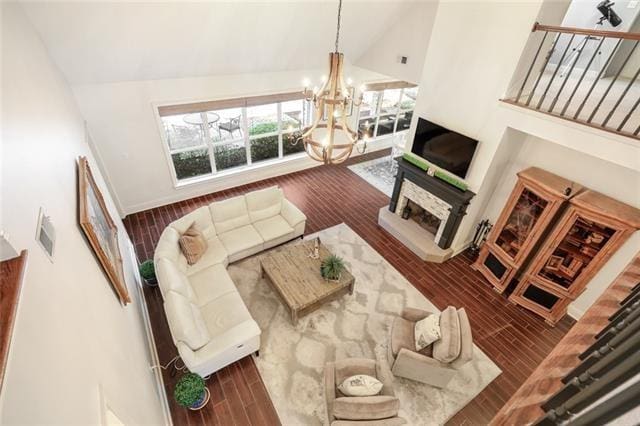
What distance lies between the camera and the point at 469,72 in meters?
4.21

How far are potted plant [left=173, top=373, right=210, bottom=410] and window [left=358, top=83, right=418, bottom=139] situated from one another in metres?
6.61

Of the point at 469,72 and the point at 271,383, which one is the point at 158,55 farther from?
the point at 271,383

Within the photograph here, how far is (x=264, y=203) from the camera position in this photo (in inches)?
213

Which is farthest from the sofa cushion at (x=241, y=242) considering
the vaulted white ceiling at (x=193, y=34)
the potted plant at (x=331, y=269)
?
the vaulted white ceiling at (x=193, y=34)

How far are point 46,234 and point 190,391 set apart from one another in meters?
2.29

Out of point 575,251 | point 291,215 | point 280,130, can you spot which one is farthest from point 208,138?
point 575,251

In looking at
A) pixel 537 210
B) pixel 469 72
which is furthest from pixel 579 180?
pixel 469 72

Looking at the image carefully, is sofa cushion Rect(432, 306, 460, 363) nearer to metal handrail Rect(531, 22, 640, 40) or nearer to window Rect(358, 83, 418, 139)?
A: metal handrail Rect(531, 22, 640, 40)

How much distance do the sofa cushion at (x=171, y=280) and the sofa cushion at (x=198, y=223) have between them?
0.70m

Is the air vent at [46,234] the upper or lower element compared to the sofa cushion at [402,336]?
upper

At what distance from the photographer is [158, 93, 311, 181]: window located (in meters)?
5.93

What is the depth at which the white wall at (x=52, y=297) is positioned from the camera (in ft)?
3.34

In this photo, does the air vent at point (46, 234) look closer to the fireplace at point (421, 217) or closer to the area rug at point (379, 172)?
the fireplace at point (421, 217)

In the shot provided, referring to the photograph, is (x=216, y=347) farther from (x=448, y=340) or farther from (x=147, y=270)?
(x=448, y=340)
